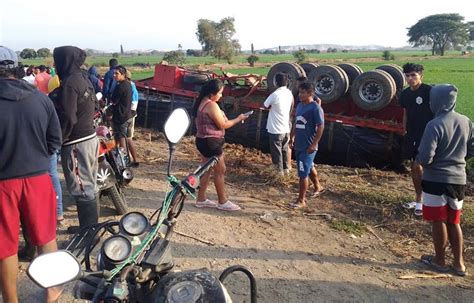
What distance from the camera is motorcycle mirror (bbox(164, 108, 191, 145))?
7.83 ft

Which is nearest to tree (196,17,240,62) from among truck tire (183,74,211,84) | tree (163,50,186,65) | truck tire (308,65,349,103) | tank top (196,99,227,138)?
tree (163,50,186,65)

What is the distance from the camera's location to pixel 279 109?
23.3 ft

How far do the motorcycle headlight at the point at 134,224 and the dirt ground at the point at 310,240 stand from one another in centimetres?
180

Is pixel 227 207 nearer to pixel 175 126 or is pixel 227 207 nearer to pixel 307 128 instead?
pixel 307 128

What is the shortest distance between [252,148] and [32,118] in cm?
700

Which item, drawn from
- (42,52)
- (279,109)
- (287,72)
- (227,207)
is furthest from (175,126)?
(42,52)

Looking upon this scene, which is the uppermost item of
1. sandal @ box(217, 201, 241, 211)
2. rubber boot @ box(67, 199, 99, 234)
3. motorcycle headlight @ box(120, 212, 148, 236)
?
motorcycle headlight @ box(120, 212, 148, 236)

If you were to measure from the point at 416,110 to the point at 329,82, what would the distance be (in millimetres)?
4017

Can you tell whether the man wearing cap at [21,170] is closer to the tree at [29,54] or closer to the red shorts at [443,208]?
the red shorts at [443,208]

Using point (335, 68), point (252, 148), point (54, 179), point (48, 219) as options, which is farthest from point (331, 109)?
point (48, 219)

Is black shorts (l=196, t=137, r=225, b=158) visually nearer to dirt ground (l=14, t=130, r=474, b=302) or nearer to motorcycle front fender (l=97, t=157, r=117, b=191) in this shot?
dirt ground (l=14, t=130, r=474, b=302)

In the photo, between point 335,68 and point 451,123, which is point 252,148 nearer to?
point 335,68

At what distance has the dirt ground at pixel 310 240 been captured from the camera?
3879 mm

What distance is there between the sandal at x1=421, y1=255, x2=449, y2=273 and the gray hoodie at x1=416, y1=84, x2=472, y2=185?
843mm
